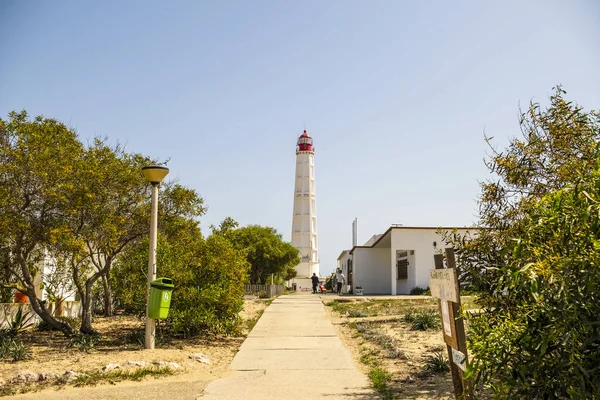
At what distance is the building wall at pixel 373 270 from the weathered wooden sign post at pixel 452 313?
124ft

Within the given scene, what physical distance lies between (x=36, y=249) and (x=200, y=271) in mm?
3376

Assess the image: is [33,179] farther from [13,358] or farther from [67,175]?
[13,358]

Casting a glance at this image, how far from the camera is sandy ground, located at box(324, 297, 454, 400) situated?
23.3 feet

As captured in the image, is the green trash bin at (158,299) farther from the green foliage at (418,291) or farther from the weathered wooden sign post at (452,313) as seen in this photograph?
the green foliage at (418,291)

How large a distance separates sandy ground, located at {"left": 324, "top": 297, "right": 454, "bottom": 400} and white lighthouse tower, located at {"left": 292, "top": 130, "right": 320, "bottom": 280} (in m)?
58.7

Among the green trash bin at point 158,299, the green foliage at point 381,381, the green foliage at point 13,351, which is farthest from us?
the green trash bin at point 158,299

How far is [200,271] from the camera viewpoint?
12102 millimetres

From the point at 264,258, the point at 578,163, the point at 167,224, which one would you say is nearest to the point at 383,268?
the point at 264,258

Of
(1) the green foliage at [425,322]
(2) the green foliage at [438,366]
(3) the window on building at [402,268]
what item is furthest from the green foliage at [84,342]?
(3) the window on building at [402,268]

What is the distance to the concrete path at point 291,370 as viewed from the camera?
22.9 ft

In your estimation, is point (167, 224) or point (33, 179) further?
point (167, 224)

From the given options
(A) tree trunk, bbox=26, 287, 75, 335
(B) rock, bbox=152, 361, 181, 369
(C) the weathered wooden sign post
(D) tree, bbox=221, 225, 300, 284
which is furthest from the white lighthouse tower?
(C) the weathered wooden sign post

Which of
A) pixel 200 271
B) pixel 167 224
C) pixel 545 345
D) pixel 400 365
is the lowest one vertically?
pixel 400 365

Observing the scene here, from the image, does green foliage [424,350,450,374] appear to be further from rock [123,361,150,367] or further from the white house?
the white house
